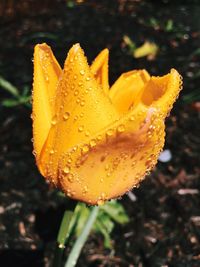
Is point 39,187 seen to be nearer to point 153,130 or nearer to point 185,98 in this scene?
point 185,98

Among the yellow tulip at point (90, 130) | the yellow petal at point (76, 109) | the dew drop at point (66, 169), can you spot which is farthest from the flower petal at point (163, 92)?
the dew drop at point (66, 169)

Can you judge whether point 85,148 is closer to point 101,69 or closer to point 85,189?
point 85,189

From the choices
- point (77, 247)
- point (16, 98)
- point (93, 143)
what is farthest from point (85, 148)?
point (16, 98)

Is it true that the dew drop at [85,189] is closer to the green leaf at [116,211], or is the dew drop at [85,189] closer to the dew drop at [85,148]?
the dew drop at [85,148]

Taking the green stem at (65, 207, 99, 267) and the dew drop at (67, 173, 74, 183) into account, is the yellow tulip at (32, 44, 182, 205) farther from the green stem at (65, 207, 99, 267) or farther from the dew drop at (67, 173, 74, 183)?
the green stem at (65, 207, 99, 267)

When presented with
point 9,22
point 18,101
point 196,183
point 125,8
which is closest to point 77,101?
point 196,183
